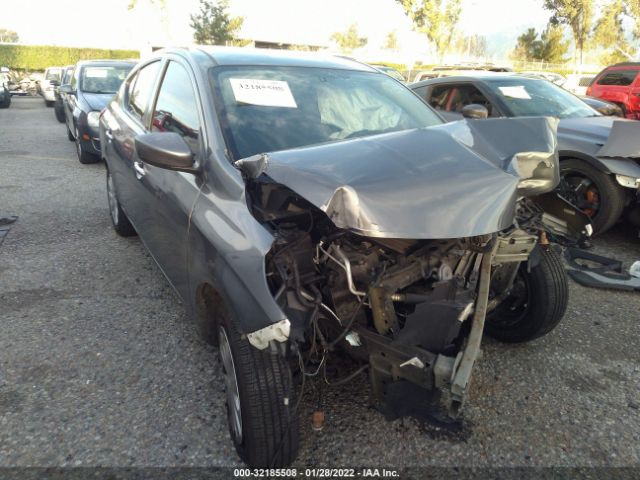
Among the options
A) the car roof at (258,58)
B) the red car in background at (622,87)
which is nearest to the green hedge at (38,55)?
the red car in background at (622,87)

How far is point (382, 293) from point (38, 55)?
40.0 meters

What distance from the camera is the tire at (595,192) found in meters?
4.83

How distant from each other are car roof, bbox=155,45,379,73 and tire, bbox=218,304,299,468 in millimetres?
1736

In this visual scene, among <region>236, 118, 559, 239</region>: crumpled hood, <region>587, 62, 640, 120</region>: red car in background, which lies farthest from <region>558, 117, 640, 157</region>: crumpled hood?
<region>587, 62, 640, 120</region>: red car in background

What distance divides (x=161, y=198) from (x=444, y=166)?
5.43ft

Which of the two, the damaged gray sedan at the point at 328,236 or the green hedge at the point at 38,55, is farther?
the green hedge at the point at 38,55

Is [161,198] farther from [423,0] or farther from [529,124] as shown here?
[423,0]

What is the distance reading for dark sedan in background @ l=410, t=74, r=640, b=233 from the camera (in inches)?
186

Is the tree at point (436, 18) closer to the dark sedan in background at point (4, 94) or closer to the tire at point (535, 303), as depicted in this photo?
the dark sedan in background at point (4, 94)

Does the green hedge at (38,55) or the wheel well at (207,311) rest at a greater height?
the wheel well at (207,311)

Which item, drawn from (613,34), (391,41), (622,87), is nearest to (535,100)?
(622,87)

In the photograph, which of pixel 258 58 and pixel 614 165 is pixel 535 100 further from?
pixel 258 58

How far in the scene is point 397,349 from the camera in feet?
6.52

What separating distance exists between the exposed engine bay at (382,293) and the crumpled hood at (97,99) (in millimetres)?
6753
